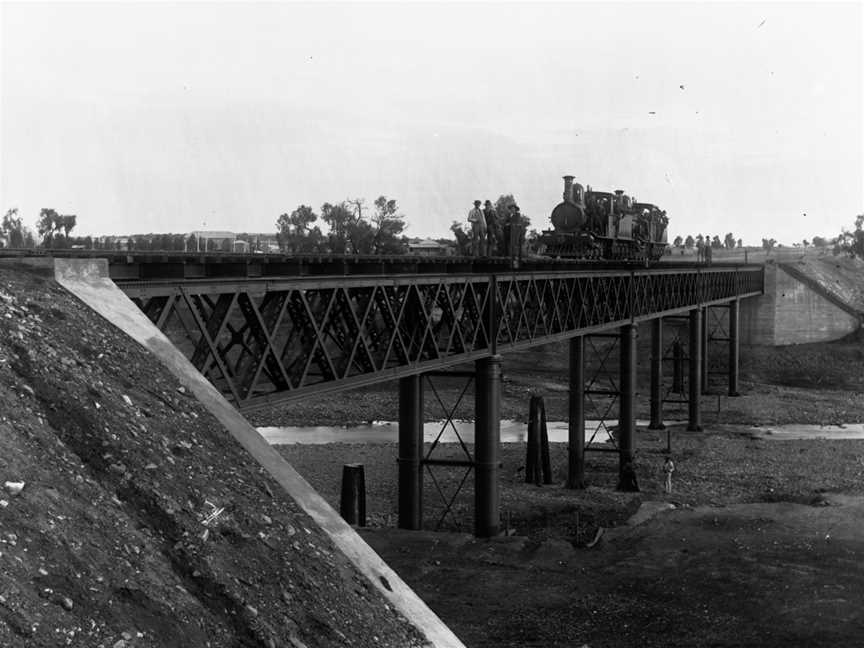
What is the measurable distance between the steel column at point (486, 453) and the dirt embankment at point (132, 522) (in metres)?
11.7

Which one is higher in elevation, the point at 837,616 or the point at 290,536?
the point at 290,536

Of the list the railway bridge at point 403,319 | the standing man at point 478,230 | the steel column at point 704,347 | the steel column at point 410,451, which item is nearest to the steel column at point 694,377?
the steel column at point 704,347

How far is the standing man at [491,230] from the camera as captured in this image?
90.2ft

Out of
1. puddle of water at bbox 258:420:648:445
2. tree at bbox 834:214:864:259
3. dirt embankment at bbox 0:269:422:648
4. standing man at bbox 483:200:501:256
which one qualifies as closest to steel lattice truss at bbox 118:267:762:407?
dirt embankment at bbox 0:269:422:648

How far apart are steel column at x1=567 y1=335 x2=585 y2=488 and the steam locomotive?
10382mm

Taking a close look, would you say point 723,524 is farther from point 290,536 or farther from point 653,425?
point 653,425

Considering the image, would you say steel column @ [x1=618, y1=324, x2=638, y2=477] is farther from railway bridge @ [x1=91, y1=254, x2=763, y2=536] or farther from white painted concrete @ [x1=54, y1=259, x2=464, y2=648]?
white painted concrete @ [x1=54, y1=259, x2=464, y2=648]

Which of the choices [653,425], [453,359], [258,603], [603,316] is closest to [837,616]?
[453,359]

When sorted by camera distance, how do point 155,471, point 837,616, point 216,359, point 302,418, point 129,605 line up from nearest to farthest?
point 129,605 → point 155,471 → point 216,359 → point 837,616 → point 302,418

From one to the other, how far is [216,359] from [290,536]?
406 cm

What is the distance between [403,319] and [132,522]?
432 inches

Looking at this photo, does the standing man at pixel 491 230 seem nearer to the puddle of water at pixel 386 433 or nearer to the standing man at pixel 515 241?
the standing man at pixel 515 241

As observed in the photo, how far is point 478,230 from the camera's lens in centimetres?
2727

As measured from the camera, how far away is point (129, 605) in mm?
6398
